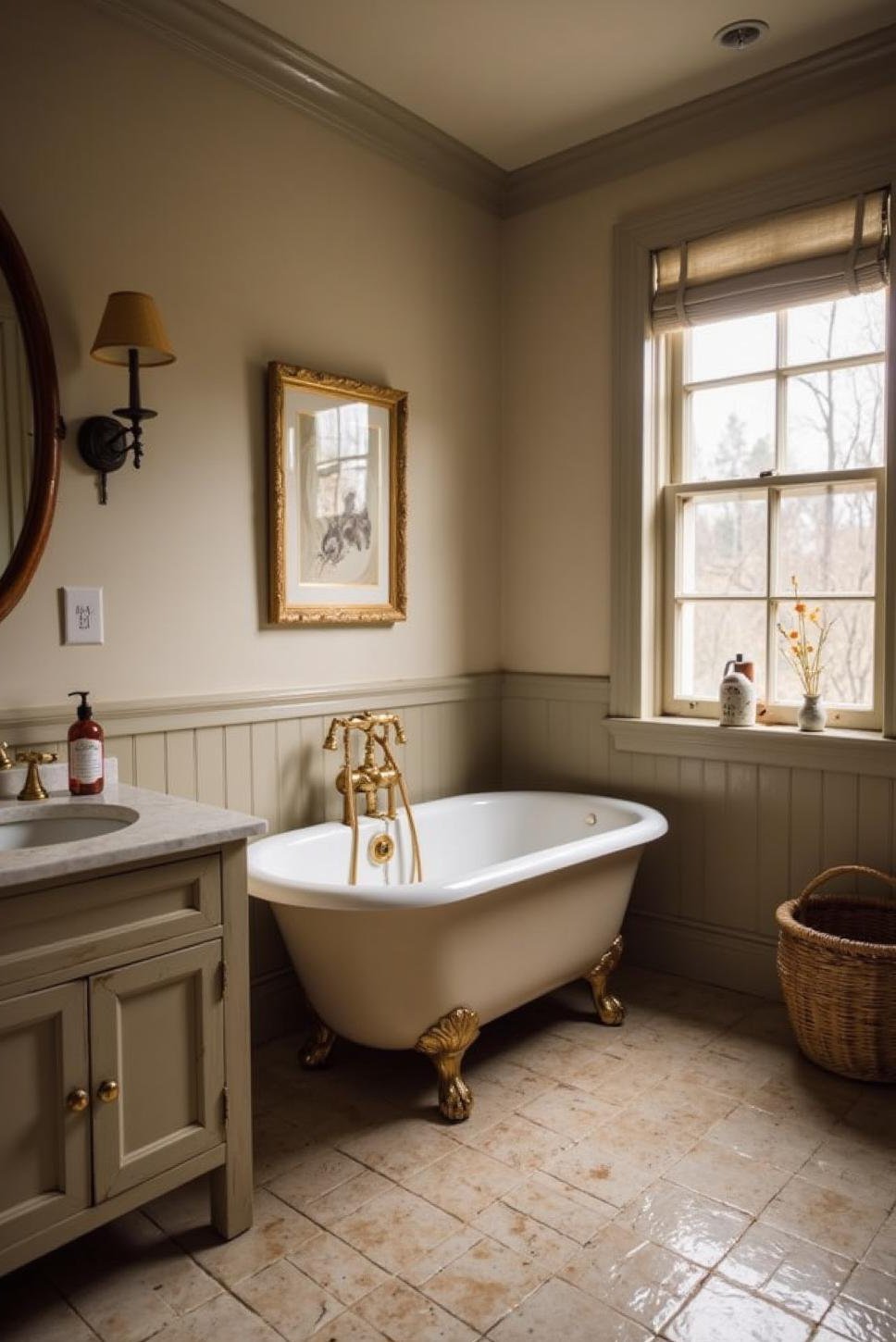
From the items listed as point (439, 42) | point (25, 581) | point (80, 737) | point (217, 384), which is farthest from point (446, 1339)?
point (439, 42)

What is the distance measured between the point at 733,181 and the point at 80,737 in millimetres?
2360

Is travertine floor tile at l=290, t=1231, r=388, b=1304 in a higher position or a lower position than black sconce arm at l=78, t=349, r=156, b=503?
lower

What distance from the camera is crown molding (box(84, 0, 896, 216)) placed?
235 cm

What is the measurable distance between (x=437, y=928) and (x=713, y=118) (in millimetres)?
2399

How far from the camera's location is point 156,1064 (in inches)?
64.5

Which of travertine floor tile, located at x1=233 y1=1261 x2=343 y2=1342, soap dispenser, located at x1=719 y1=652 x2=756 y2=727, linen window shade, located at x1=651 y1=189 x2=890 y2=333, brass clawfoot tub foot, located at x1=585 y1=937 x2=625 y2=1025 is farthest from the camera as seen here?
soap dispenser, located at x1=719 y1=652 x2=756 y2=727

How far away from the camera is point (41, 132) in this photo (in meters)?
2.07

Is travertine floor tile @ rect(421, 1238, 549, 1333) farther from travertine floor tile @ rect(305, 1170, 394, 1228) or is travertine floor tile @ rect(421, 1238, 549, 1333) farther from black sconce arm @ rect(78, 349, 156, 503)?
black sconce arm @ rect(78, 349, 156, 503)

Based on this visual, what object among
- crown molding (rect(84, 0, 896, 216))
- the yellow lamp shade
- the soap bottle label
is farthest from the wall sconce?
crown molding (rect(84, 0, 896, 216))

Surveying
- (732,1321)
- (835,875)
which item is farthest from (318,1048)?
(835,875)

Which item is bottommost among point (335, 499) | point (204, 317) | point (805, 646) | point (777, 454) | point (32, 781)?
point (32, 781)

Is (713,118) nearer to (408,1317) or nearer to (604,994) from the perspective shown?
(604,994)

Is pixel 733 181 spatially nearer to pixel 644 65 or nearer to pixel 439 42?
pixel 644 65

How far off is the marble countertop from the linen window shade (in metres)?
2.07
